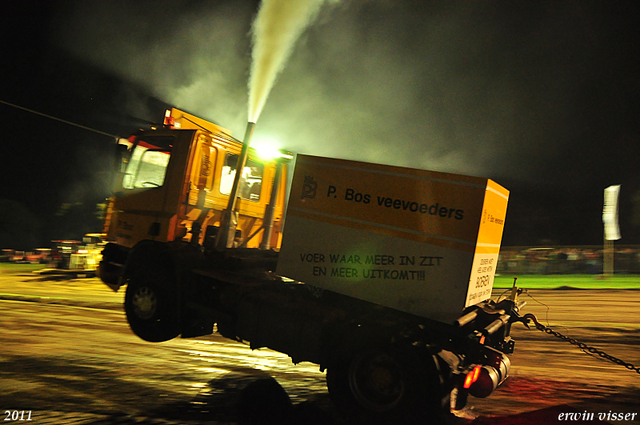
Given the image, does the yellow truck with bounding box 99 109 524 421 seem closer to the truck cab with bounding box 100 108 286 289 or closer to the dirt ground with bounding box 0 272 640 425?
the truck cab with bounding box 100 108 286 289

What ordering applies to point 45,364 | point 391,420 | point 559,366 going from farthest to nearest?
point 559,366, point 45,364, point 391,420

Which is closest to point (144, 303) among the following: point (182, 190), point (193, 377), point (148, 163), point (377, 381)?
point (193, 377)

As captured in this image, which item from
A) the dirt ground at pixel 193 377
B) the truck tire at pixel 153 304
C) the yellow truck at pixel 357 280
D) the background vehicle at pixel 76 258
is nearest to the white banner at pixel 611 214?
the dirt ground at pixel 193 377

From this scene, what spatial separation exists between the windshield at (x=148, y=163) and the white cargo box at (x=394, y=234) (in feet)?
8.03

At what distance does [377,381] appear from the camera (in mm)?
4461

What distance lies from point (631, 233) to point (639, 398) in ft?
126

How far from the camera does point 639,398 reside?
5.37 m

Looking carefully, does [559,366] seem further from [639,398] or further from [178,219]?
[178,219]

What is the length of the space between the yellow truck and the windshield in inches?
4.7

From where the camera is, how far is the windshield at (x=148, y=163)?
6539 mm

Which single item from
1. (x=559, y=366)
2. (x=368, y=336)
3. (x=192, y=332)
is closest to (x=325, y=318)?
(x=368, y=336)

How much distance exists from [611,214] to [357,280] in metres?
19.2

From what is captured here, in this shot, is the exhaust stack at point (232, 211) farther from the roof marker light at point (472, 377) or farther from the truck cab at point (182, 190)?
the roof marker light at point (472, 377)

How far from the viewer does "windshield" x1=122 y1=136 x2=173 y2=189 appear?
6.54m
